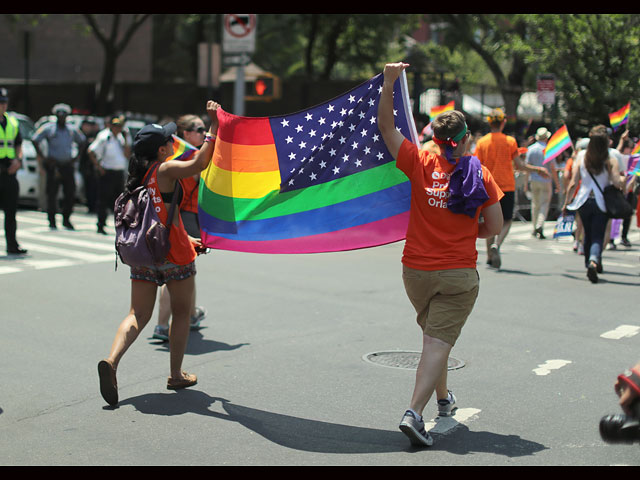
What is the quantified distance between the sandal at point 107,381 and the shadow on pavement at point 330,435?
6.2 inches

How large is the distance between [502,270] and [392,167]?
6.56 meters

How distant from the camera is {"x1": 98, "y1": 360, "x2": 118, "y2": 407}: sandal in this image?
5785 millimetres

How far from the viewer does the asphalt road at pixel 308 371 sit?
5094 millimetres

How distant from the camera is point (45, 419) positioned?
5.61 metres

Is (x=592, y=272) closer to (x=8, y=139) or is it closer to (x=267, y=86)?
(x=8, y=139)

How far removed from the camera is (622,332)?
330 inches

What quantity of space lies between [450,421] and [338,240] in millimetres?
1439

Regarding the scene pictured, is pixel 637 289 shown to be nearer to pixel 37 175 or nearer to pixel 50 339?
pixel 50 339

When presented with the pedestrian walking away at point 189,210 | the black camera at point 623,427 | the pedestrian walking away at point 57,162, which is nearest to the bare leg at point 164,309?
the pedestrian walking away at point 189,210

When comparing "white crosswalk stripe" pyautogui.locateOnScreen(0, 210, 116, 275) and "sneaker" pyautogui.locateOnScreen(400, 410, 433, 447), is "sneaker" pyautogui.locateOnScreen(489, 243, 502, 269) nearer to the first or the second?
"white crosswalk stripe" pyautogui.locateOnScreen(0, 210, 116, 275)

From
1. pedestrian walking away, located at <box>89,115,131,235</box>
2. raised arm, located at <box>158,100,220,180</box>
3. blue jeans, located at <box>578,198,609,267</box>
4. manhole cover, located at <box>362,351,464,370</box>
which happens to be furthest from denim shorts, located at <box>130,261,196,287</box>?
pedestrian walking away, located at <box>89,115,131,235</box>

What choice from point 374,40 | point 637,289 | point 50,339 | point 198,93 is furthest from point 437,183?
point 374,40

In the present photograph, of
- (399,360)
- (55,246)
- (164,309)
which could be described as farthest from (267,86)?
(399,360)

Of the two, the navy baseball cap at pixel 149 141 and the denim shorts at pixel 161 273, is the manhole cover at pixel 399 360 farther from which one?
the navy baseball cap at pixel 149 141
